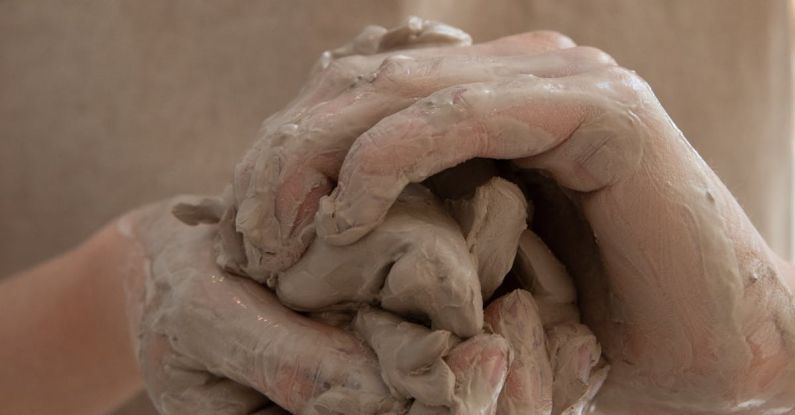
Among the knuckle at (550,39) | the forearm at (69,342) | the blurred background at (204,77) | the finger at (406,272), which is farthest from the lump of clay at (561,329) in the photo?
the blurred background at (204,77)

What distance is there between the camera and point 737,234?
691mm

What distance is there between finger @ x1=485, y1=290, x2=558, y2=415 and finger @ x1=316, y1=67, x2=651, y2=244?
4.7 inches

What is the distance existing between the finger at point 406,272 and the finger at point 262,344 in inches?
1.3

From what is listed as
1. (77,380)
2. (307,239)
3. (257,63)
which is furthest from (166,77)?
(307,239)

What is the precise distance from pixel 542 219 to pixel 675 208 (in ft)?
0.49

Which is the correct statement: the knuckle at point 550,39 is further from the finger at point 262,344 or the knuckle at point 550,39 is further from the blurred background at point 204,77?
the blurred background at point 204,77

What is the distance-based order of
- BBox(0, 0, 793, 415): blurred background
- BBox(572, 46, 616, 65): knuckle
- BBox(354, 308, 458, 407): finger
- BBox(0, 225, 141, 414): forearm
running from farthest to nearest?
1. BBox(0, 0, 793, 415): blurred background
2. BBox(0, 225, 141, 414): forearm
3. BBox(572, 46, 616, 65): knuckle
4. BBox(354, 308, 458, 407): finger

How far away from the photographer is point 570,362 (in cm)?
72

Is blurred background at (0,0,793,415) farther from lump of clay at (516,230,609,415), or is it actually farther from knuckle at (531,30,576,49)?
lump of clay at (516,230,609,415)

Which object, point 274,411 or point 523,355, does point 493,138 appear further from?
point 274,411

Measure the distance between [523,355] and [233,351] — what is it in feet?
0.82

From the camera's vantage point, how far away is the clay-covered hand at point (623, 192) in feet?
2.06

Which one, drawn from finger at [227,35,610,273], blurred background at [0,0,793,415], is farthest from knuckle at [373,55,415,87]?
blurred background at [0,0,793,415]

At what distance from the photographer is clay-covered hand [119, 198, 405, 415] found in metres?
0.67
